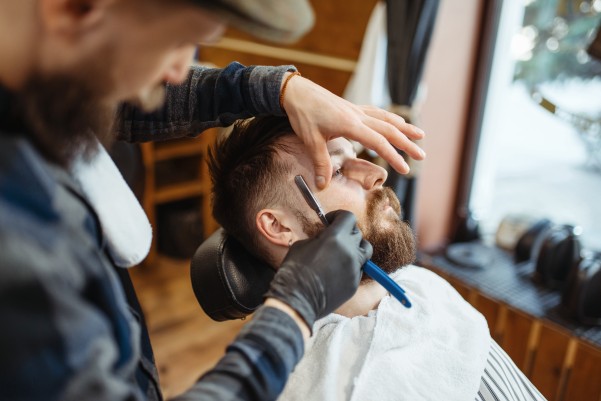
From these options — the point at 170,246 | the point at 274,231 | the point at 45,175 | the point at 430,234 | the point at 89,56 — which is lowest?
the point at 170,246

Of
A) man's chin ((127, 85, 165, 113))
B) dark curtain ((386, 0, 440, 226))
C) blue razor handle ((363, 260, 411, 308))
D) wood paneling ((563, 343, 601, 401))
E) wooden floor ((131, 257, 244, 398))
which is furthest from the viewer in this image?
wooden floor ((131, 257, 244, 398))

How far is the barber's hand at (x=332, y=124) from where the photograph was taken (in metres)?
1.04

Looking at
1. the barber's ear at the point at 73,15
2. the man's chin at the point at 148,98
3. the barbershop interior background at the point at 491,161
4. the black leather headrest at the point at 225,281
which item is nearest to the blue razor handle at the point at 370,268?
the black leather headrest at the point at 225,281

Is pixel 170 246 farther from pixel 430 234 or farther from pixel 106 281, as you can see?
pixel 106 281

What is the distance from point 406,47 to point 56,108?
1.93 metres

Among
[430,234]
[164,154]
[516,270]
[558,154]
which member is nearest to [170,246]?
[164,154]

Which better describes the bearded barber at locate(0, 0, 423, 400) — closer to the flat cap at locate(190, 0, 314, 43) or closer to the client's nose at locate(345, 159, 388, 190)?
the flat cap at locate(190, 0, 314, 43)

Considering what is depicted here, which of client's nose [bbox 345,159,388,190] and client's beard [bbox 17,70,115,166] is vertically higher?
client's beard [bbox 17,70,115,166]

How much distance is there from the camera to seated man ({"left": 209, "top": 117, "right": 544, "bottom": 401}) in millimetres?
1119

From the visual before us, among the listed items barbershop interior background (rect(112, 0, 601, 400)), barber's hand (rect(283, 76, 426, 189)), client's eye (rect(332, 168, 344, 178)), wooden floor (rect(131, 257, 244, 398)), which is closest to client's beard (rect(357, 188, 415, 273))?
client's eye (rect(332, 168, 344, 178))

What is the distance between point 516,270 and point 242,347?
1.95m

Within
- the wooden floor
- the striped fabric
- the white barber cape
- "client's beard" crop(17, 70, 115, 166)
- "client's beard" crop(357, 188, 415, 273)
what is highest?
"client's beard" crop(17, 70, 115, 166)

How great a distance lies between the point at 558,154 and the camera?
8.53 feet

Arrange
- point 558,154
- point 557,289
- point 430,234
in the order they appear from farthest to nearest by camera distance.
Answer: point 430,234 < point 558,154 < point 557,289
